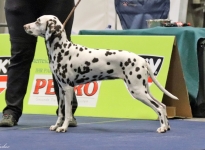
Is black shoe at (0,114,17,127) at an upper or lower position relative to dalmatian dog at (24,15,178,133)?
lower

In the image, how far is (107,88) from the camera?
459 centimetres

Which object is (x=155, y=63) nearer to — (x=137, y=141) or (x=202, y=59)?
(x=202, y=59)

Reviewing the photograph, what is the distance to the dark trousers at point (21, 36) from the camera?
3.68 meters

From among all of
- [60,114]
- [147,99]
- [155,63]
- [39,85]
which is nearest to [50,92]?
[39,85]

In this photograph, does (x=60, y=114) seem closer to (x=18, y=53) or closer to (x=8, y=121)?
(x=8, y=121)

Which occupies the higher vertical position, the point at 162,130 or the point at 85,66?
the point at 85,66

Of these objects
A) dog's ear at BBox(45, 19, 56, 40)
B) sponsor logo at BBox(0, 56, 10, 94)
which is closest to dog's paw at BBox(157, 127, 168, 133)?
dog's ear at BBox(45, 19, 56, 40)

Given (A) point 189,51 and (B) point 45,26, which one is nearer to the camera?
(B) point 45,26

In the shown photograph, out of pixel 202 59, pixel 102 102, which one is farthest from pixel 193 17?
pixel 102 102

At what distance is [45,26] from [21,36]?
1.14 feet

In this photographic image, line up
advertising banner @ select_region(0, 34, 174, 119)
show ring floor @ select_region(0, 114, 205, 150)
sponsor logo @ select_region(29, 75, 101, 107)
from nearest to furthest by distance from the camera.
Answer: show ring floor @ select_region(0, 114, 205, 150), advertising banner @ select_region(0, 34, 174, 119), sponsor logo @ select_region(29, 75, 101, 107)

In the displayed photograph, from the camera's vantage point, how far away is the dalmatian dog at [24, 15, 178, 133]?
3.39 meters

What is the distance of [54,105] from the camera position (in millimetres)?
4684

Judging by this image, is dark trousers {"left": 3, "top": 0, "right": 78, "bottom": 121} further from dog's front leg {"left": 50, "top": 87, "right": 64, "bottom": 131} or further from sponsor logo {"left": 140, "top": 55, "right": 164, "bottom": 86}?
sponsor logo {"left": 140, "top": 55, "right": 164, "bottom": 86}
